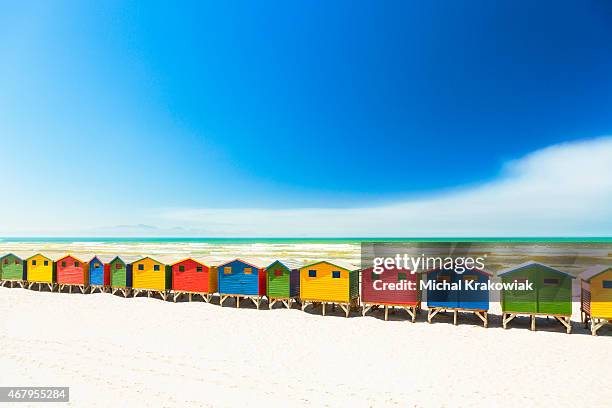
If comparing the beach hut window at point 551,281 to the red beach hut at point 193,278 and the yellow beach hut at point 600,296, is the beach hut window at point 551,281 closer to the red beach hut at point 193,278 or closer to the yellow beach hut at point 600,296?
the yellow beach hut at point 600,296

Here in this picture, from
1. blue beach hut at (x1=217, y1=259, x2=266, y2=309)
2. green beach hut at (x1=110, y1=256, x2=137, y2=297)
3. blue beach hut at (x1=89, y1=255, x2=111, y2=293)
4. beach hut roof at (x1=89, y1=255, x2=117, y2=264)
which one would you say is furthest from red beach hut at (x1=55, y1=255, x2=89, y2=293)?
blue beach hut at (x1=217, y1=259, x2=266, y2=309)

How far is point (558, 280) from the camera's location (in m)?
22.5

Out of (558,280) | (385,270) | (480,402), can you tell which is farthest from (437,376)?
(558,280)

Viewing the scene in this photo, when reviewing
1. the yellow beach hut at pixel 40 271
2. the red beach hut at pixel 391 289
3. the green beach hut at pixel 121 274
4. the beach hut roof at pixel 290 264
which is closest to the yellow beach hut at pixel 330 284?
the beach hut roof at pixel 290 264

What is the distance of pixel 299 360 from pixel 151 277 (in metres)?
21.0

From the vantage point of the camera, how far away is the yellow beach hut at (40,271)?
122 feet

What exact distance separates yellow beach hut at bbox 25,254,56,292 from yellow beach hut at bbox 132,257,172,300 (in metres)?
10.6

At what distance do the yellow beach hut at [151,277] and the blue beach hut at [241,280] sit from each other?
585 cm

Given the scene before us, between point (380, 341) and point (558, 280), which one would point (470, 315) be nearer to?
point (558, 280)

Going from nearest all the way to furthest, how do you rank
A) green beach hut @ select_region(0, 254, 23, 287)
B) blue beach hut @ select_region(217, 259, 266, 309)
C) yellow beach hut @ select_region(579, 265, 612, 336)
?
yellow beach hut @ select_region(579, 265, 612, 336) → blue beach hut @ select_region(217, 259, 266, 309) → green beach hut @ select_region(0, 254, 23, 287)

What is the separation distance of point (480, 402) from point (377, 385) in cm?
381

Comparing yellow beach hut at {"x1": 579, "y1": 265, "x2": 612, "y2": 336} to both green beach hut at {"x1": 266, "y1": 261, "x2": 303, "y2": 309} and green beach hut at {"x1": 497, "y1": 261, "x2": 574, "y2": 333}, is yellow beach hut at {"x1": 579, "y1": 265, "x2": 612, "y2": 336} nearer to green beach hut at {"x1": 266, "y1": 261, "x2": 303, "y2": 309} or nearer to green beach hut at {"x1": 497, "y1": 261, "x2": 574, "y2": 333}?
green beach hut at {"x1": 497, "y1": 261, "x2": 574, "y2": 333}

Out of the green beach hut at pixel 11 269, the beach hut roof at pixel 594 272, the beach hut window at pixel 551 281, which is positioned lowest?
the green beach hut at pixel 11 269

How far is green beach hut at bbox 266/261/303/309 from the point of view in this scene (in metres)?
28.4
